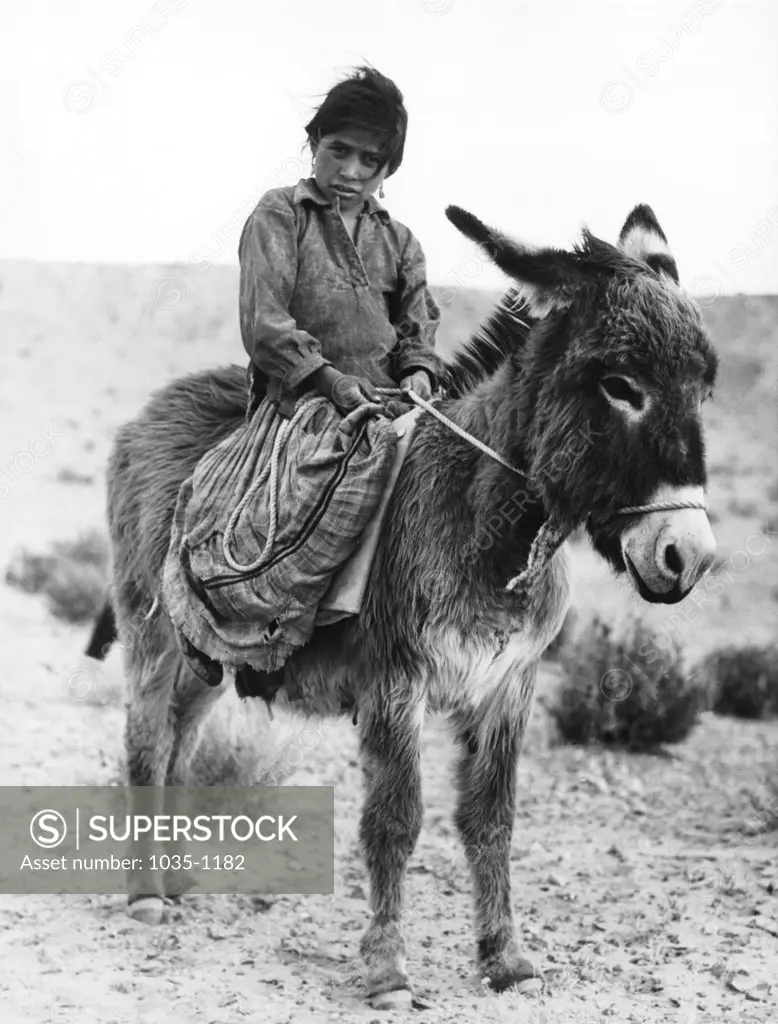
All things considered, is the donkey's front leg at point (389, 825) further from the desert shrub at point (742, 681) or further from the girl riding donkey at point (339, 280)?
the desert shrub at point (742, 681)

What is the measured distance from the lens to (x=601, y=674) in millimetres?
6887

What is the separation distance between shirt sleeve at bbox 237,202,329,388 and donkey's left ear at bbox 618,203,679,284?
0.91 meters

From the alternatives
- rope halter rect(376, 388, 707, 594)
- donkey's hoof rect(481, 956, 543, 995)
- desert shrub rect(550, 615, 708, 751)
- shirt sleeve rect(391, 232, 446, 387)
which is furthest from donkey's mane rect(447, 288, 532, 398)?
desert shrub rect(550, 615, 708, 751)

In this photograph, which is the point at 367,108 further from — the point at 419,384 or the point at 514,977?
the point at 514,977

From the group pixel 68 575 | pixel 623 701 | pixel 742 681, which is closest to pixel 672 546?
pixel 623 701

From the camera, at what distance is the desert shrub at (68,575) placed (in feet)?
28.9

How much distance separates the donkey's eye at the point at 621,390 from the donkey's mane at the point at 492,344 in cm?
36

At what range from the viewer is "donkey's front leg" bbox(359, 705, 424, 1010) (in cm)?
311

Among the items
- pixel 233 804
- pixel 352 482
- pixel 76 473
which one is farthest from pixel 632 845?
pixel 76 473

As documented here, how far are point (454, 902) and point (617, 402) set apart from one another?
2.35 m

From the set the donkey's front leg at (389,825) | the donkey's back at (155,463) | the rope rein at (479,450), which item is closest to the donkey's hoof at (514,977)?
the donkey's front leg at (389,825)

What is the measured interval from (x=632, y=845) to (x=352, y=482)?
2.67 metres

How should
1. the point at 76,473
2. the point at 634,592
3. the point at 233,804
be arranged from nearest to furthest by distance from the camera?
the point at 634,592
the point at 233,804
the point at 76,473

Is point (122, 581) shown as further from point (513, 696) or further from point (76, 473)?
point (76, 473)
